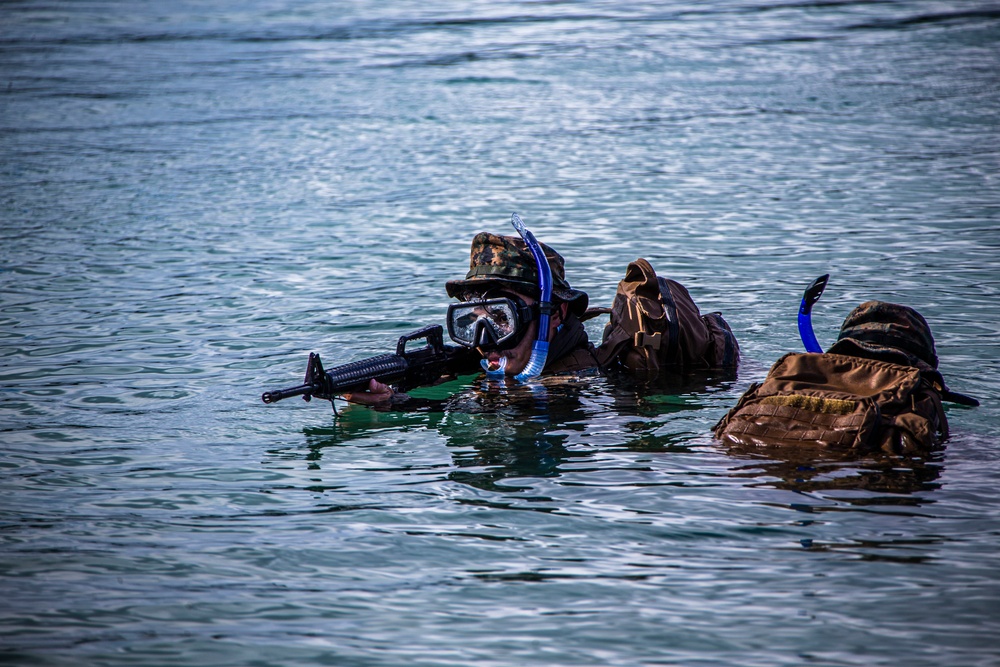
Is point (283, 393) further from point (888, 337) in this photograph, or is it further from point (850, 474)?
point (888, 337)

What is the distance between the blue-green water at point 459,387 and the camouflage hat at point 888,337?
471 mm

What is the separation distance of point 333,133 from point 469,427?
12361 millimetres

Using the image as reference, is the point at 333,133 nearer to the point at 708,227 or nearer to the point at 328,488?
the point at 708,227

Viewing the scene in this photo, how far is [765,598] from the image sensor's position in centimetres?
399

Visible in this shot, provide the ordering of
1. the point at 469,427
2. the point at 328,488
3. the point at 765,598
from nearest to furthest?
1. the point at 765,598
2. the point at 328,488
3. the point at 469,427

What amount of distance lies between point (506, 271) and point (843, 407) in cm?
197

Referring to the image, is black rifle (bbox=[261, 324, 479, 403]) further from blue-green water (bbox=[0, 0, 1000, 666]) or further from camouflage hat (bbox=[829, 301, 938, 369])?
camouflage hat (bbox=[829, 301, 938, 369])

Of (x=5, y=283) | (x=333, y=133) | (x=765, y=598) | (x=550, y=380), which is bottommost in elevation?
(x=765, y=598)

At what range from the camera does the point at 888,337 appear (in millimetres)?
5105

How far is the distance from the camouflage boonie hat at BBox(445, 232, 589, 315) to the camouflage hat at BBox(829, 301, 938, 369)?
147cm

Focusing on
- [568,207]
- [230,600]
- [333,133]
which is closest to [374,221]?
[568,207]

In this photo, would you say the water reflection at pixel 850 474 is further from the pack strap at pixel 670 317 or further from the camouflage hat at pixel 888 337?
the pack strap at pixel 670 317

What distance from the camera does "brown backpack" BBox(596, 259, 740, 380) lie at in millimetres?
6152

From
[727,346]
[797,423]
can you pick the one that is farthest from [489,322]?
[797,423]
